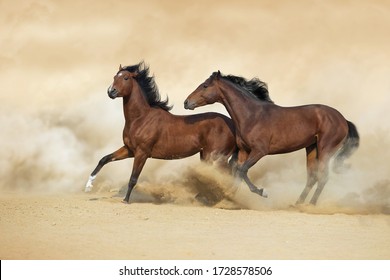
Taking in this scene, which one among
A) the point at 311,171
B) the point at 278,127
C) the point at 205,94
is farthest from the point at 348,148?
the point at 205,94

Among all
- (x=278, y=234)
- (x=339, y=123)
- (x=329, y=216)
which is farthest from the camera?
(x=339, y=123)

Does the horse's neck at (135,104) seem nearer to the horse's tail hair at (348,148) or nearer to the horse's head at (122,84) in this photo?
the horse's head at (122,84)

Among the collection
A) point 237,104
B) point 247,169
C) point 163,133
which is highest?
point 237,104

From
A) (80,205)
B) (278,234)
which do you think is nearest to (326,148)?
(278,234)

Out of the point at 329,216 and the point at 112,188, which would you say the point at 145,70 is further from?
the point at 329,216

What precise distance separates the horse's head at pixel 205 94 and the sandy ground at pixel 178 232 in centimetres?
195

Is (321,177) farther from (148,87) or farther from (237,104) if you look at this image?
(148,87)

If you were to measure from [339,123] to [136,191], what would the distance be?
437cm

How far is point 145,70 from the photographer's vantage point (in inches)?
724

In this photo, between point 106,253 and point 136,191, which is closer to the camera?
point 106,253

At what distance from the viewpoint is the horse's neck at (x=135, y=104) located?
18.0m

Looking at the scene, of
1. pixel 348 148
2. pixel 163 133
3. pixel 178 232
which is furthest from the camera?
pixel 348 148

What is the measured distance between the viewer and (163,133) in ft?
58.7

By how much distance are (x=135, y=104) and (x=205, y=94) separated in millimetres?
1366
